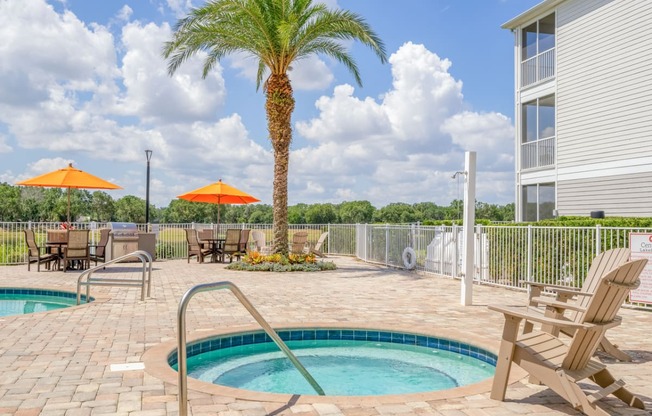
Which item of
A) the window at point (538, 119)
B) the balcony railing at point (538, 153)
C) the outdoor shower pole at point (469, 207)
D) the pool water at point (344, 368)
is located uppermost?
the window at point (538, 119)

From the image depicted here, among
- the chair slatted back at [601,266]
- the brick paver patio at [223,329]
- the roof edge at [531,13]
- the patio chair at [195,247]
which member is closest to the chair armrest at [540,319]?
the brick paver patio at [223,329]

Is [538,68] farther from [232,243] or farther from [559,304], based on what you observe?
[559,304]

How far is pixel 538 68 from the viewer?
63.8 ft

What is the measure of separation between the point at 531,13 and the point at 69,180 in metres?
16.2

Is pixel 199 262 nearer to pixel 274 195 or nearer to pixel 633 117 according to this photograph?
pixel 274 195

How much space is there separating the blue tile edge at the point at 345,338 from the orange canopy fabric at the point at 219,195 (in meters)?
13.7

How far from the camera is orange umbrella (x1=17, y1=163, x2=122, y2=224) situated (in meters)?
15.7

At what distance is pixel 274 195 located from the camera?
54.6 ft

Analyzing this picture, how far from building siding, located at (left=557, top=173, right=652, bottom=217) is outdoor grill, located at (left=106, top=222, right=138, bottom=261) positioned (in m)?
14.4

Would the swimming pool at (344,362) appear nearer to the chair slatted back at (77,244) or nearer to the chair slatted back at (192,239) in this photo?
the chair slatted back at (77,244)

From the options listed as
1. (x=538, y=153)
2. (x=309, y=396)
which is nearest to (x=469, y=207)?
(x=309, y=396)

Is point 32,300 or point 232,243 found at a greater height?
point 232,243

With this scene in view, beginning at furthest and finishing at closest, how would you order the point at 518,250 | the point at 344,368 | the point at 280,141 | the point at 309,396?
the point at 280,141
the point at 518,250
the point at 344,368
the point at 309,396

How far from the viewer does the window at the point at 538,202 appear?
19.0m
